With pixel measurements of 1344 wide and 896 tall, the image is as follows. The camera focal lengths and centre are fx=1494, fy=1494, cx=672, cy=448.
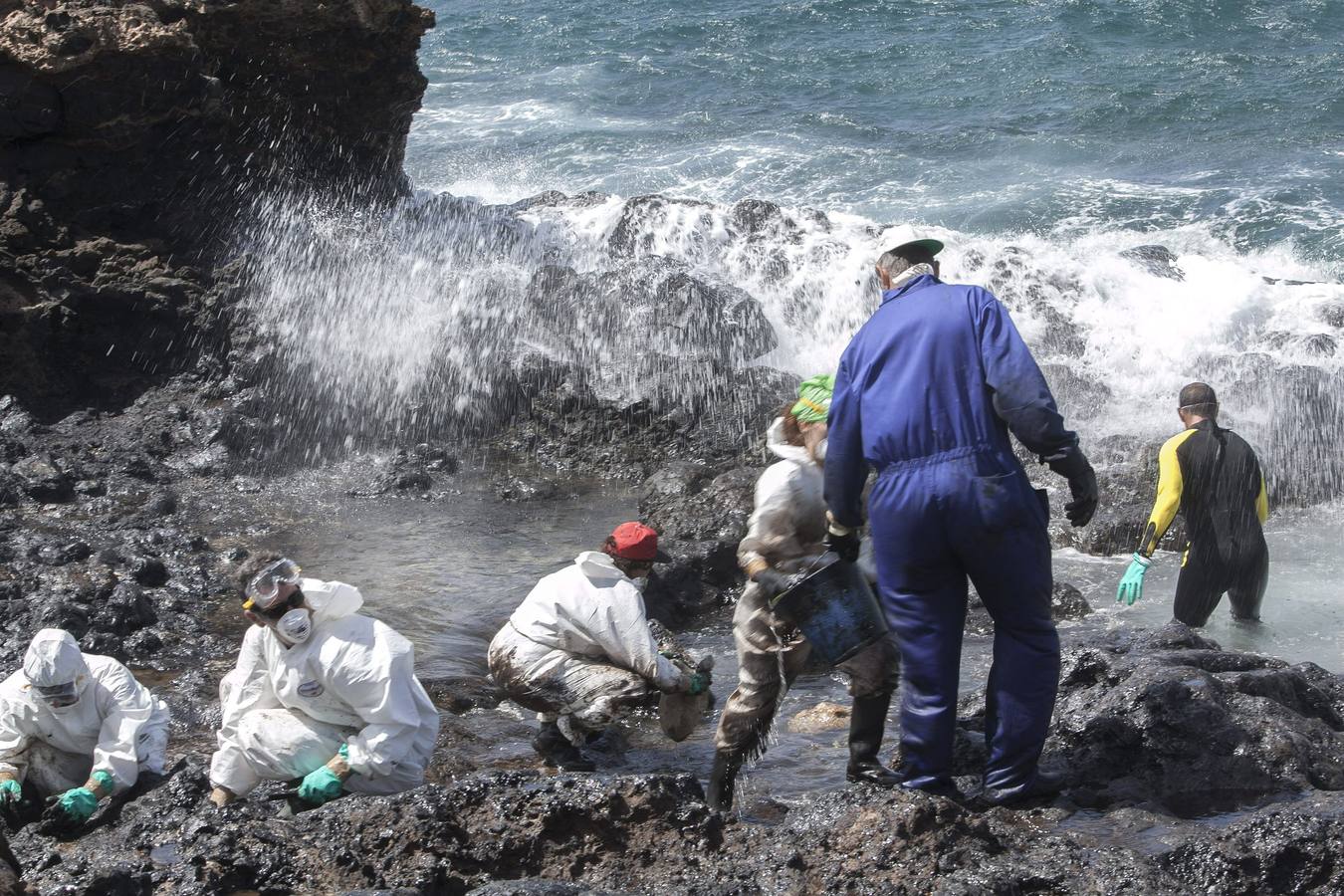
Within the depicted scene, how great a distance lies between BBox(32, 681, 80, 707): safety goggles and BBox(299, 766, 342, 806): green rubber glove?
1.12 meters

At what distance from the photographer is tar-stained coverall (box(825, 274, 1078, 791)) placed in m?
4.20

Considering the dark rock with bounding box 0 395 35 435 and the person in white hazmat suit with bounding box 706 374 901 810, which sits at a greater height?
the person in white hazmat suit with bounding box 706 374 901 810

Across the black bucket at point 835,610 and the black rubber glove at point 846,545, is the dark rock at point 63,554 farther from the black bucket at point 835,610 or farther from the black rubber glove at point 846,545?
the black rubber glove at point 846,545

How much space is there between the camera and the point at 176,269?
1168 cm

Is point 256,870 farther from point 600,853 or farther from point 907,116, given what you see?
point 907,116

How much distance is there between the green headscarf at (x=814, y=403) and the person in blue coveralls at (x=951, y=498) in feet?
1.75

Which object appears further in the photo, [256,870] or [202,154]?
[202,154]

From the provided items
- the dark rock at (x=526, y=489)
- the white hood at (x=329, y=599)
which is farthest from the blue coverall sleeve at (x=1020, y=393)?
the dark rock at (x=526, y=489)

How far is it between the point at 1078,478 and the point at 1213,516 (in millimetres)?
2904

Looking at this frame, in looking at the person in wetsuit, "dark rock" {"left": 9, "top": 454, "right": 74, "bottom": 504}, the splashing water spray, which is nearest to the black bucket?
the person in wetsuit

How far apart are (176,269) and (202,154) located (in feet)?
3.14

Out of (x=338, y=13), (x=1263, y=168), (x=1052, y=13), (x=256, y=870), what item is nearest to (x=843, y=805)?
(x=256, y=870)

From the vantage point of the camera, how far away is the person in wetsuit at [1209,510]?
6.48 metres

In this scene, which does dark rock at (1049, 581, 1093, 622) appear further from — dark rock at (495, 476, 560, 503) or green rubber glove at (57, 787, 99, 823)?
green rubber glove at (57, 787, 99, 823)
